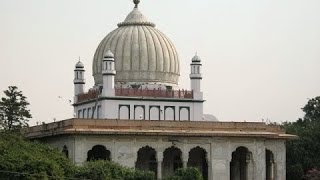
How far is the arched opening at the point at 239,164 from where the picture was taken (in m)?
69.9

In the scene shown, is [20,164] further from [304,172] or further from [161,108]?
[304,172]

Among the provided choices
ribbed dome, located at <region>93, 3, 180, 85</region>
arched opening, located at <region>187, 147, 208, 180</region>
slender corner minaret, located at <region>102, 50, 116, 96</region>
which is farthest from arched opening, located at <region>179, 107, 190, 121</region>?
slender corner minaret, located at <region>102, 50, 116, 96</region>

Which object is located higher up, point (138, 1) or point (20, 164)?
point (138, 1)

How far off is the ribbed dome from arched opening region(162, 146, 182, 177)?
16.5 ft

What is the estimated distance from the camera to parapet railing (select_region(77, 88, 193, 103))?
70312mm

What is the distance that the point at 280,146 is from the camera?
230 feet

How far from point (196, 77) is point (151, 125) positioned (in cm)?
664

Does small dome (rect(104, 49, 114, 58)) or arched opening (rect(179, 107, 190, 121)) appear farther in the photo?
arched opening (rect(179, 107, 190, 121))

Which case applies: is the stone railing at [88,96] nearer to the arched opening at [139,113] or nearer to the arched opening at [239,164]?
the arched opening at [139,113]

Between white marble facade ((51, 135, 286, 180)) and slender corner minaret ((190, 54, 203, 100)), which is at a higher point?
slender corner minaret ((190, 54, 203, 100))

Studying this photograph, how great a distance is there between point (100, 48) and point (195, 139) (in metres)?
9.58

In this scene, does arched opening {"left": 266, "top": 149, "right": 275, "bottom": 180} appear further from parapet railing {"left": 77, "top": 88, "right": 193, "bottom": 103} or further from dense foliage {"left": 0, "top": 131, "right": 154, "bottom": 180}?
dense foliage {"left": 0, "top": 131, "right": 154, "bottom": 180}

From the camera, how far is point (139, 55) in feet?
236

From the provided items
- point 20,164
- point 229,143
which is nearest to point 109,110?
point 229,143
